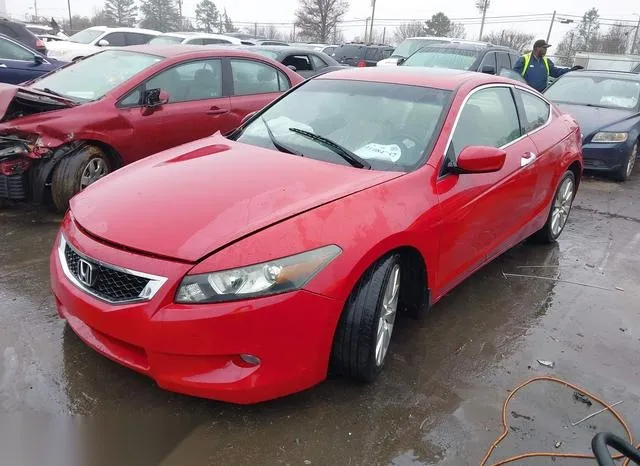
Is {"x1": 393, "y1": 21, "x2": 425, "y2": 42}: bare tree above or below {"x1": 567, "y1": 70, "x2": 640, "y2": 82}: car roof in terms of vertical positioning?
below

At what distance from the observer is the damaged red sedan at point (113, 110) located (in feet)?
15.7

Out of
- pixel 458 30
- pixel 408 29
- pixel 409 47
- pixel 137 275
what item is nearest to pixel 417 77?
pixel 137 275

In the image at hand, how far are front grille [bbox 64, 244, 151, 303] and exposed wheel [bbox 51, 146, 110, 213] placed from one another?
2615 millimetres

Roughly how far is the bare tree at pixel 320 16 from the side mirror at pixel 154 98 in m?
45.4

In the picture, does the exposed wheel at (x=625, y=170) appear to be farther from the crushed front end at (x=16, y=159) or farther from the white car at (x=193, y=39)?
the white car at (x=193, y=39)

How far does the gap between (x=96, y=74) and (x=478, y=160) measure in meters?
4.20

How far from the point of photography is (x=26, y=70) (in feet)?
28.5

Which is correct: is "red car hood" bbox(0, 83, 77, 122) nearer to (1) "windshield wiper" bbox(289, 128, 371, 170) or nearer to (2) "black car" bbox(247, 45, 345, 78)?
(1) "windshield wiper" bbox(289, 128, 371, 170)

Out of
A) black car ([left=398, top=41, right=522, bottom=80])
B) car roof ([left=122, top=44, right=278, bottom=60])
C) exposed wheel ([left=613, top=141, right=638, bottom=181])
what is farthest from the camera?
black car ([left=398, top=41, right=522, bottom=80])

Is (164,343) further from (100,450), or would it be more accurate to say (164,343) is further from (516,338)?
(516,338)

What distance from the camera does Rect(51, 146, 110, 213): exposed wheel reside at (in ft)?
15.9

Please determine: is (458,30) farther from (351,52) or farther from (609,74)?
(609,74)

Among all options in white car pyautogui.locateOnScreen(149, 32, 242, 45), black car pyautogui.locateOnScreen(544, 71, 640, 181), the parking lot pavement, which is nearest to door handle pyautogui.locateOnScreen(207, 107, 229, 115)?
the parking lot pavement

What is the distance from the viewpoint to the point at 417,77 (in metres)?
3.83
